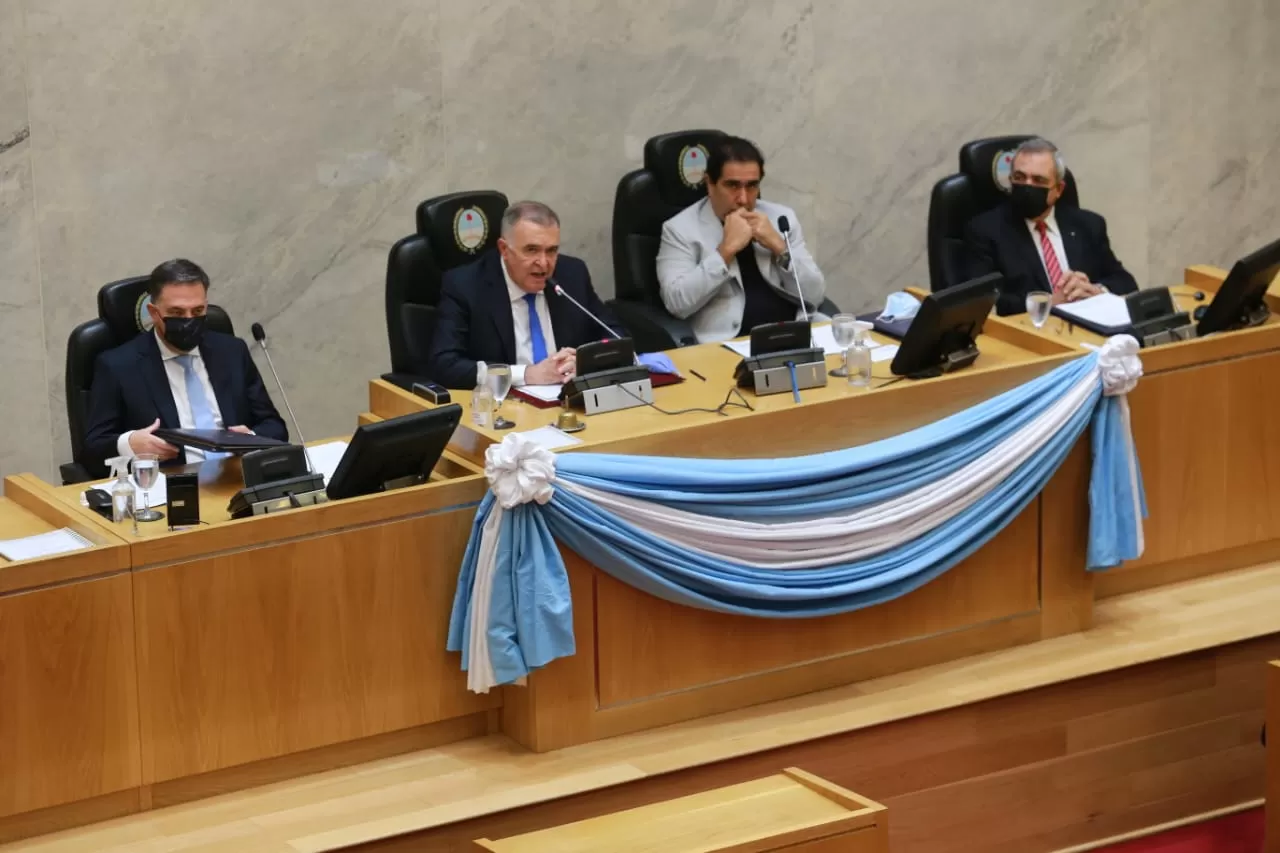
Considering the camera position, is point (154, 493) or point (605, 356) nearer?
point (154, 493)

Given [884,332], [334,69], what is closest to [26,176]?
[334,69]

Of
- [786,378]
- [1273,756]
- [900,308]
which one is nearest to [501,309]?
[786,378]

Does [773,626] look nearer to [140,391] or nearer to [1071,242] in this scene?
[140,391]

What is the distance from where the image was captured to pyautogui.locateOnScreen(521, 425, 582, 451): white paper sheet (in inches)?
162

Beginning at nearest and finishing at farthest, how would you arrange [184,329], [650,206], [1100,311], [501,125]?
[184,329]
[1100,311]
[650,206]
[501,125]

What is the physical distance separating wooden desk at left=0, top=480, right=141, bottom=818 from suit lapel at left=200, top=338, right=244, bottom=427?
1.03 meters

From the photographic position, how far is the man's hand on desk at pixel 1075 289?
5199 millimetres

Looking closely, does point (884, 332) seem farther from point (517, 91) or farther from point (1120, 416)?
point (517, 91)

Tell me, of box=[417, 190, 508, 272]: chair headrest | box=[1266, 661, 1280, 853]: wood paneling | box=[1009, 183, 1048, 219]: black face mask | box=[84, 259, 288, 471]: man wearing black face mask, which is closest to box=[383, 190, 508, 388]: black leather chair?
box=[417, 190, 508, 272]: chair headrest

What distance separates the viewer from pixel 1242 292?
190 inches

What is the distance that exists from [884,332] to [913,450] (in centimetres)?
70

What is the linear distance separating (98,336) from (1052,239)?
2.61 metres

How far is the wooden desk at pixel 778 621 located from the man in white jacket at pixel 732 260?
2.45 feet

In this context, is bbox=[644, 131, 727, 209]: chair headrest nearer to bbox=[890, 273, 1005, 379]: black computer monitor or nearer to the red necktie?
the red necktie
